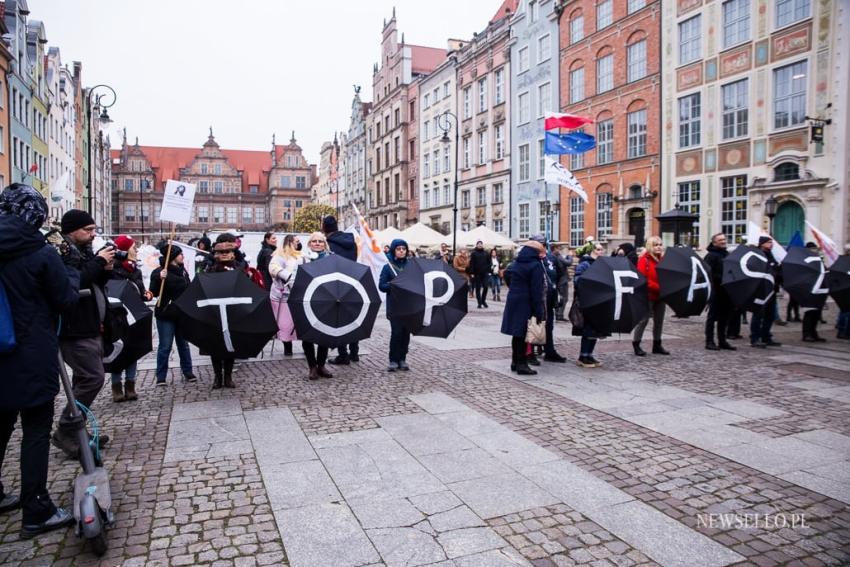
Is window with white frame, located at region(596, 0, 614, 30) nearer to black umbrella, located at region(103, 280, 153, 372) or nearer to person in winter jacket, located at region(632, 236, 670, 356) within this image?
person in winter jacket, located at region(632, 236, 670, 356)

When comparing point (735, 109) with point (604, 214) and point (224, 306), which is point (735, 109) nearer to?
point (604, 214)

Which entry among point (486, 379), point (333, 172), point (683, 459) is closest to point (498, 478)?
point (683, 459)

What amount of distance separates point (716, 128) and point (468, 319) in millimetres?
15570

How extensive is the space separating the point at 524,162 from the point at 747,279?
29.3 meters

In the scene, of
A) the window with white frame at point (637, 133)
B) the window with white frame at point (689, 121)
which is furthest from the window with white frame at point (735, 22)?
the window with white frame at point (637, 133)

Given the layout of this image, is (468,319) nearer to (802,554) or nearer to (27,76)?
(802,554)

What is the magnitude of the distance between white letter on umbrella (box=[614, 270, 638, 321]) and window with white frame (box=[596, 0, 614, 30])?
26018 millimetres

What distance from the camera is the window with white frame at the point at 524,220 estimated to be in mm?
38719

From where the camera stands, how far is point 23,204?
142 inches

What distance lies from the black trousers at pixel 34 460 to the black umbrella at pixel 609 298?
688 cm

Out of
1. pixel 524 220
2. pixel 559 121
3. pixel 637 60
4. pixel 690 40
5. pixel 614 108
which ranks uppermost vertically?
pixel 637 60

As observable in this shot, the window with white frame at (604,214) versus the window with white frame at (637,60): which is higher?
the window with white frame at (637,60)

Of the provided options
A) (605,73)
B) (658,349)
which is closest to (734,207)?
(605,73)

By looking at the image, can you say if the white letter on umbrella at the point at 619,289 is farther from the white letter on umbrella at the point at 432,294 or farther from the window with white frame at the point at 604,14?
the window with white frame at the point at 604,14
